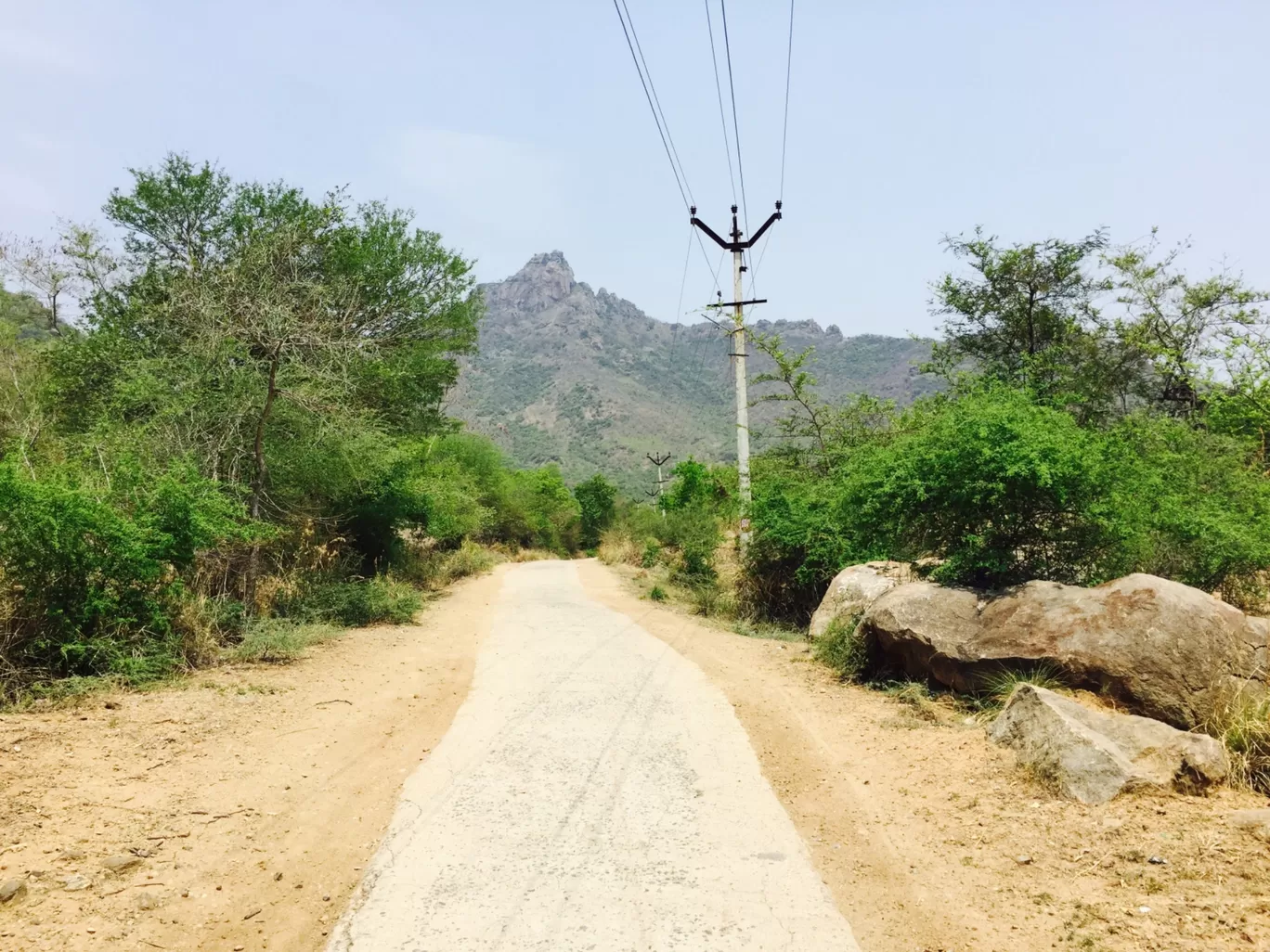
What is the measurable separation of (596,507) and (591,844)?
52.7 meters

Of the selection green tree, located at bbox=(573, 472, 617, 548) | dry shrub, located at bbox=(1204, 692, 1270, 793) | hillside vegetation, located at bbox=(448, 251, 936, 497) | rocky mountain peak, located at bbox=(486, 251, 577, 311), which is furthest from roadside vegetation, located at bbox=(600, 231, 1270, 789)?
rocky mountain peak, located at bbox=(486, 251, 577, 311)

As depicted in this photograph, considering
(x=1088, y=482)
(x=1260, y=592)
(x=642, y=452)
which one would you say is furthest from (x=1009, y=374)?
(x=642, y=452)

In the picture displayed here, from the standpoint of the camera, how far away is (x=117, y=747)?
6.16 metres

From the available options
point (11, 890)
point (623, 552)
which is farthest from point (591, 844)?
point (623, 552)

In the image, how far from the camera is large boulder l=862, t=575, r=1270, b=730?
22.1 feet

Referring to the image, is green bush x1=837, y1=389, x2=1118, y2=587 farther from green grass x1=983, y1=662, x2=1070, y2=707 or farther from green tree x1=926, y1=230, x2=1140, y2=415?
green tree x1=926, y1=230, x2=1140, y2=415

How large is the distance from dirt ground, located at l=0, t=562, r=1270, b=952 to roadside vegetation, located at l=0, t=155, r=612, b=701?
59.4 inches

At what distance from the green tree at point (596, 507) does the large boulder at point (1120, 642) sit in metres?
48.7

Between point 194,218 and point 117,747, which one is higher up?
point 194,218

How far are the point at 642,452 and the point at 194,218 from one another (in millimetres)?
79135

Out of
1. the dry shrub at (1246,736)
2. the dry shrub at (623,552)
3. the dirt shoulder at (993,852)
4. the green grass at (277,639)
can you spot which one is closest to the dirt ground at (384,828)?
the dirt shoulder at (993,852)

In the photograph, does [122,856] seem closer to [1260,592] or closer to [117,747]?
[117,747]

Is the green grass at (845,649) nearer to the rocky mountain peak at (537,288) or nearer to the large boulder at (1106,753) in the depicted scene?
the large boulder at (1106,753)

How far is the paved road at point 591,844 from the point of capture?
12.3 feet
